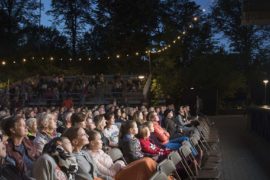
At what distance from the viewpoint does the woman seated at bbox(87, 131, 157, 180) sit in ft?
20.7

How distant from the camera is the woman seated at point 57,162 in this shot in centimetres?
500

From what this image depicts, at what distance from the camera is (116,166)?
6668mm

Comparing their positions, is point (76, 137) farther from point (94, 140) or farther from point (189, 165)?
point (189, 165)

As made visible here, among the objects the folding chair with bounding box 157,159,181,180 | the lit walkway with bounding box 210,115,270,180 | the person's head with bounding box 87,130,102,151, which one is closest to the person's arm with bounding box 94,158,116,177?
the person's head with bounding box 87,130,102,151

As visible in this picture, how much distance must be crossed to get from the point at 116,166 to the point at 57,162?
1600 millimetres

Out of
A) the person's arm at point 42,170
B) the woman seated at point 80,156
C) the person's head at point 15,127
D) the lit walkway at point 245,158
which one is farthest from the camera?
the lit walkway at point 245,158

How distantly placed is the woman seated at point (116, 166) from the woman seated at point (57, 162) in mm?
954

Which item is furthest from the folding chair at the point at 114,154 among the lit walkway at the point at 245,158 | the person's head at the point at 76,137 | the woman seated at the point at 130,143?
the lit walkway at the point at 245,158

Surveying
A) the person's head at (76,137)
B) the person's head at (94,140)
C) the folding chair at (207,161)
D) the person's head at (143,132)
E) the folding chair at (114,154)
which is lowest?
the folding chair at (207,161)

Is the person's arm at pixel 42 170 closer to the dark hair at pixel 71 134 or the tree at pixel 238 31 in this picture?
the dark hair at pixel 71 134

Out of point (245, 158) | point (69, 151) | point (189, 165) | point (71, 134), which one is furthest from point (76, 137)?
point (245, 158)

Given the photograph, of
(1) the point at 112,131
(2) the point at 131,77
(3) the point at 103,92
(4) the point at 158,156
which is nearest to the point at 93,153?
(4) the point at 158,156

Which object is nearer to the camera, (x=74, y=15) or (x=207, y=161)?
(x=207, y=161)

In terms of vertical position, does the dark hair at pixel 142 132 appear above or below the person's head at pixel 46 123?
below
